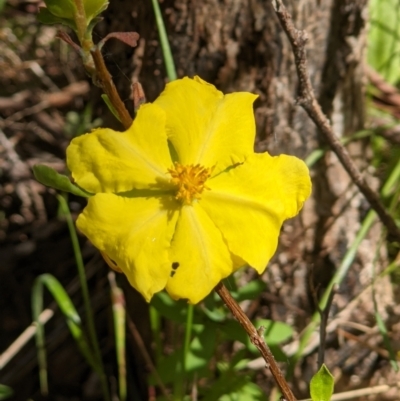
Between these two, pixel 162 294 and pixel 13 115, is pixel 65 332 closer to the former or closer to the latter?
pixel 162 294

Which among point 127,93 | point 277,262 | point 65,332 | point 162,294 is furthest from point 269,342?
point 65,332

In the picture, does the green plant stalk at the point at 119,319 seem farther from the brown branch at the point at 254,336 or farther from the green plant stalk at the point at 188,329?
the brown branch at the point at 254,336

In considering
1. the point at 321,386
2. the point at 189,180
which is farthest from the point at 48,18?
the point at 321,386

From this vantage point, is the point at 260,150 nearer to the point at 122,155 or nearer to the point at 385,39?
the point at 122,155

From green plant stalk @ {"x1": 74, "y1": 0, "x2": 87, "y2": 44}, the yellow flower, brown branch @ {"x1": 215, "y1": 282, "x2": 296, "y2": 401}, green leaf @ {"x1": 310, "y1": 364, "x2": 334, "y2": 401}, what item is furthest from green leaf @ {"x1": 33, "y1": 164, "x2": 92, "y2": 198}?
green leaf @ {"x1": 310, "y1": 364, "x2": 334, "y2": 401}

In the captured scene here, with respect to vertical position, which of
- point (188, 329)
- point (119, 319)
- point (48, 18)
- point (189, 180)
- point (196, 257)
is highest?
point (48, 18)

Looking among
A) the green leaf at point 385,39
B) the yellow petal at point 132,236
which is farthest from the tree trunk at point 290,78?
the green leaf at point 385,39
